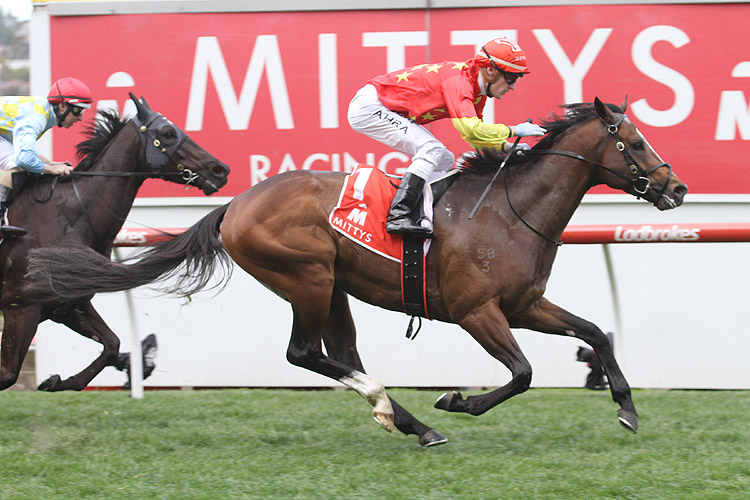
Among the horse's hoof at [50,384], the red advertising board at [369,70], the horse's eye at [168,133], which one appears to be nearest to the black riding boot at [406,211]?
the horse's eye at [168,133]

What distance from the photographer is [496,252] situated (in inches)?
164

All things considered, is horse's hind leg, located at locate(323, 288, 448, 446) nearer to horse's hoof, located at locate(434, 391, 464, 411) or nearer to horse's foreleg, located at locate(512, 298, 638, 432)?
horse's hoof, located at locate(434, 391, 464, 411)

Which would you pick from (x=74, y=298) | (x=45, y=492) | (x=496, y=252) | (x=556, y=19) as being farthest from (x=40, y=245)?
(x=556, y=19)

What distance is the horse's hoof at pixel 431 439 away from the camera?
168 inches

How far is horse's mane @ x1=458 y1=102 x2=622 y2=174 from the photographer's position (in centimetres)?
437

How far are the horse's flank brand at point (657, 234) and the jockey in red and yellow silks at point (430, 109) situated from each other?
117cm

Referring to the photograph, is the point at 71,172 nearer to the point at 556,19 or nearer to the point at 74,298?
the point at 74,298

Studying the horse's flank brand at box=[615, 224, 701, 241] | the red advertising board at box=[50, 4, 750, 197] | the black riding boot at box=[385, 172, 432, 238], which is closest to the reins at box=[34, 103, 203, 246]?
the red advertising board at box=[50, 4, 750, 197]

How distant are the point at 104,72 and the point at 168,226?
1150mm

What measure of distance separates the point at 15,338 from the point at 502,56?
293 cm

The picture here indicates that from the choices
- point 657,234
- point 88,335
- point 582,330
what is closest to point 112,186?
point 88,335

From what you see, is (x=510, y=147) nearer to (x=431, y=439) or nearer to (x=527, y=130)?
(x=527, y=130)

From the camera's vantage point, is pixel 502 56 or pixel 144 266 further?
pixel 144 266

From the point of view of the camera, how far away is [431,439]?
14.1 feet
